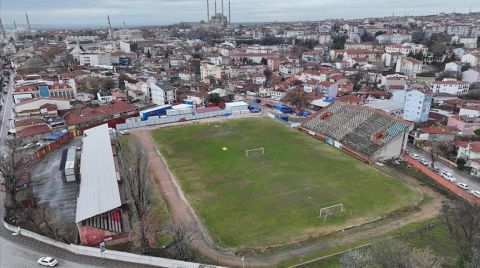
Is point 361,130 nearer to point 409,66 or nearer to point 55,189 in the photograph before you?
point 55,189

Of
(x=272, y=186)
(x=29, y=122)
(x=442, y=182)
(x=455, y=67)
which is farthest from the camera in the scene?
(x=455, y=67)

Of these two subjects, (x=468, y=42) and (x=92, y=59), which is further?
(x=468, y=42)

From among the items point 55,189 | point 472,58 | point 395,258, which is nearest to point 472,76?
point 472,58

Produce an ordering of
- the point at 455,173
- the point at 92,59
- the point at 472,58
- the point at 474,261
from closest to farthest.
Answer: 1. the point at 474,261
2. the point at 455,173
3. the point at 472,58
4. the point at 92,59

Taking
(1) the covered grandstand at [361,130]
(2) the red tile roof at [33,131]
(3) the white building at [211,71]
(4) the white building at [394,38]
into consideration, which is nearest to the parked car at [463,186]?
(1) the covered grandstand at [361,130]

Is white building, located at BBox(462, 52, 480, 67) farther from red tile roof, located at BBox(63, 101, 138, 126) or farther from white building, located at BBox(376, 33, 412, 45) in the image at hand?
red tile roof, located at BBox(63, 101, 138, 126)

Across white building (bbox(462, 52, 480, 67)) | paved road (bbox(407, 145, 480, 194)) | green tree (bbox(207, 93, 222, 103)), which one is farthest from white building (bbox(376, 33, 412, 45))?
paved road (bbox(407, 145, 480, 194))

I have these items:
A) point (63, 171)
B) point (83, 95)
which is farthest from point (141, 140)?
point (83, 95)

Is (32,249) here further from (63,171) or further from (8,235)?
(63,171)
